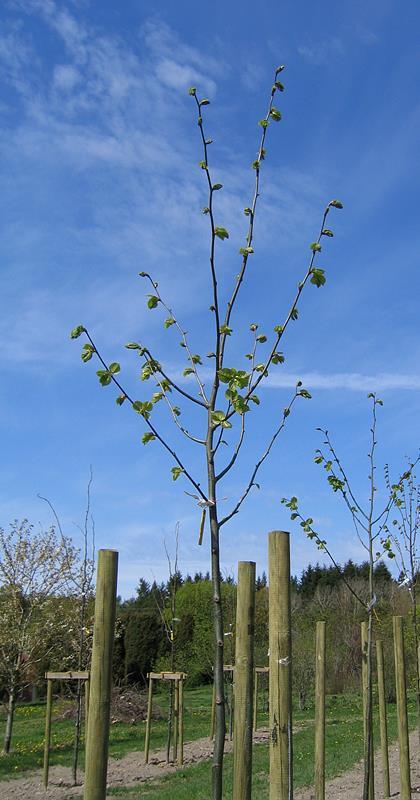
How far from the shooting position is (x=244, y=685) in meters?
2.71

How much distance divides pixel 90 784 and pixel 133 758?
11.6 metres

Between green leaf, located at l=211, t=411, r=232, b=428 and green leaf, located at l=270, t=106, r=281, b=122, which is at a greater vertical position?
green leaf, located at l=270, t=106, r=281, b=122

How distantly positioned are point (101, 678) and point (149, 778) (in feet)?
31.3

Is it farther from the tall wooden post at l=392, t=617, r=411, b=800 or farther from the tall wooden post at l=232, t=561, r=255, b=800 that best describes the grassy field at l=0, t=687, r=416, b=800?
the tall wooden post at l=232, t=561, r=255, b=800

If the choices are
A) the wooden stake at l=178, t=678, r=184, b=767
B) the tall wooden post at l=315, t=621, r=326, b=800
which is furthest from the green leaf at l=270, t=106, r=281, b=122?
the wooden stake at l=178, t=678, r=184, b=767

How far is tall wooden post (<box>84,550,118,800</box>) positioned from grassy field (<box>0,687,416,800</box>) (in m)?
6.99

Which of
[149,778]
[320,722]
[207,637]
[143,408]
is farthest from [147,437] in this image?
[207,637]

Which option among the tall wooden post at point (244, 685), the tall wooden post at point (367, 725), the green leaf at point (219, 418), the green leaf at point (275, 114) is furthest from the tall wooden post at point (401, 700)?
the green leaf at point (275, 114)

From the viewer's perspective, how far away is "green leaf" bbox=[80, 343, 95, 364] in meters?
2.54

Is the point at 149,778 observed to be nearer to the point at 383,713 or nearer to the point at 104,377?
the point at 383,713

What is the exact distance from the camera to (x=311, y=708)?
23297mm

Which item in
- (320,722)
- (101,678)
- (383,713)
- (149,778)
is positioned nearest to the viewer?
(101,678)

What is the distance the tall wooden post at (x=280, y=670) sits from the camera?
2609 millimetres

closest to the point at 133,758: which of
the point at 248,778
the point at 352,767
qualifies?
the point at 352,767
